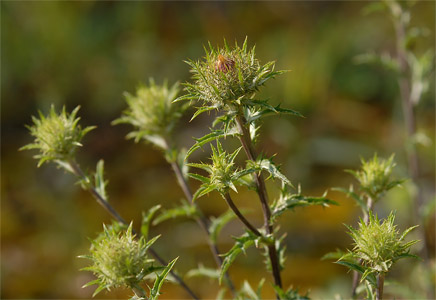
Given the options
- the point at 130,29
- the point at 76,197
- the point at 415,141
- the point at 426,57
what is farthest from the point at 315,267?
the point at 130,29

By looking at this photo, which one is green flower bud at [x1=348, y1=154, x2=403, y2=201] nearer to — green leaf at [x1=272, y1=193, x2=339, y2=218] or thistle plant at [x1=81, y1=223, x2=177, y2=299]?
green leaf at [x1=272, y1=193, x2=339, y2=218]

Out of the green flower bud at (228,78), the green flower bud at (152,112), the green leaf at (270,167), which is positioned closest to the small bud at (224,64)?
the green flower bud at (228,78)

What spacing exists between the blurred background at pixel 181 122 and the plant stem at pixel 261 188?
2.00 meters

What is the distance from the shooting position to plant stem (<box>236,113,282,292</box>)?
1.35 m

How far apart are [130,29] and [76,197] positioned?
5.15 ft

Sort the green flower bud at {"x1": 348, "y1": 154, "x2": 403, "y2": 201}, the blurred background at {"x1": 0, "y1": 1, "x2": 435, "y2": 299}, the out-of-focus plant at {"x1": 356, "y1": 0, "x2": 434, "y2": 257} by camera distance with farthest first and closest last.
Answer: the blurred background at {"x1": 0, "y1": 1, "x2": 435, "y2": 299} < the out-of-focus plant at {"x1": 356, "y1": 0, "x2": 434, "y2": 257} < the green flower bud at {"x1": 348, "y1": 154, "x2": 403, "y2": 201}

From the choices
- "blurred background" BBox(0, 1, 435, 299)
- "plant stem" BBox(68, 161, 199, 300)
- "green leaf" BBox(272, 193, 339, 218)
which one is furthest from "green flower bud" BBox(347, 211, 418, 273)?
"blurred background" BBox(0, 1, 435, 299)

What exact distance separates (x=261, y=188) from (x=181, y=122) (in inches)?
121

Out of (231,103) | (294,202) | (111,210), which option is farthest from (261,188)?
(111,210)

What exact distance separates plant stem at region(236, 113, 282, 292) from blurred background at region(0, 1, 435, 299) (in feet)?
6.55

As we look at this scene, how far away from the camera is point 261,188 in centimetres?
141

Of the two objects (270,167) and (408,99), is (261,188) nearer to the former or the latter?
(270,167)

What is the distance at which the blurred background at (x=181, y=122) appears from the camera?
3.64m

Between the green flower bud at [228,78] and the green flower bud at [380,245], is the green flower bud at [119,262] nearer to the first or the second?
the green flower bud at [228,78]
